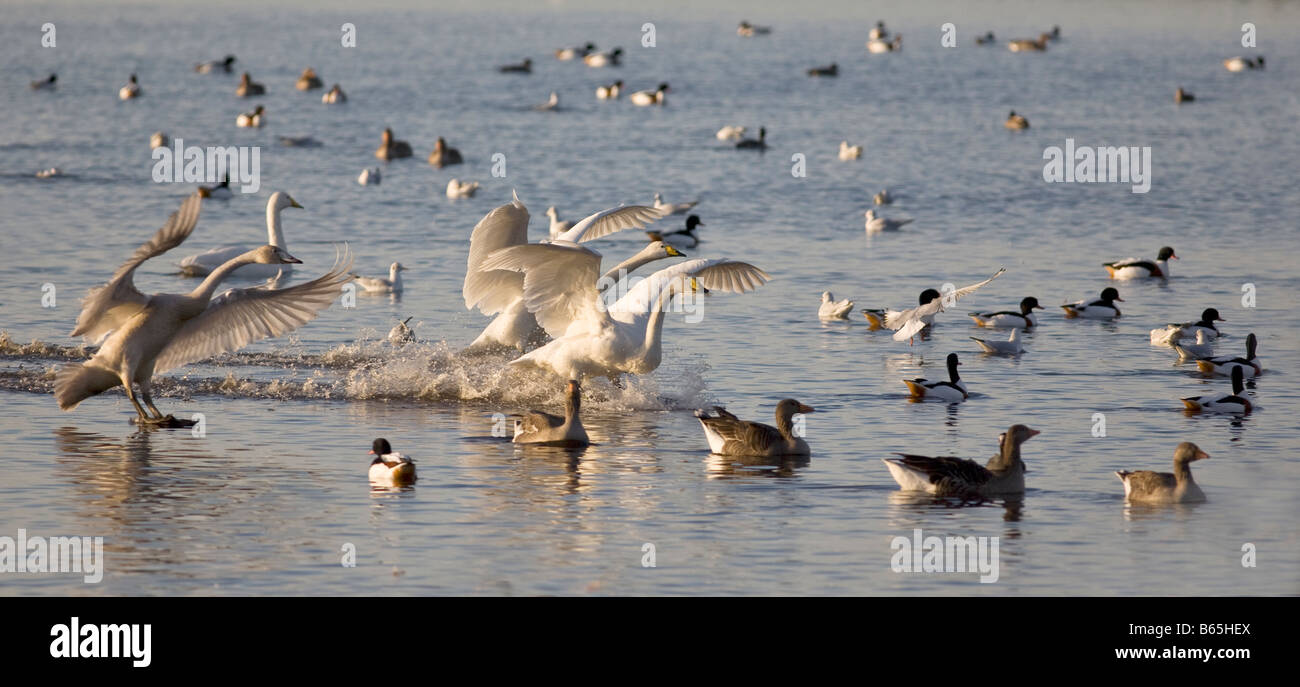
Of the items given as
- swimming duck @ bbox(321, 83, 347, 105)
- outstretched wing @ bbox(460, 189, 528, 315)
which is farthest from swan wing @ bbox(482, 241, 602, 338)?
swimming duck @ bbox(321, 83, 347, 105)

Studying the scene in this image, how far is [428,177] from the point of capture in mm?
36031

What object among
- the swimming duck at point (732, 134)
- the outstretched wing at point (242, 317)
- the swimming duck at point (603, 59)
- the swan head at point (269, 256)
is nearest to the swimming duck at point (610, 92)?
the swimming duck at point (732, 134)

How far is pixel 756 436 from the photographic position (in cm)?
1325

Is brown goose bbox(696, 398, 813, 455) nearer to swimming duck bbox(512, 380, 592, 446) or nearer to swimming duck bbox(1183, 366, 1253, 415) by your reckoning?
swimming duck bbox(512, 380, 592, 446)

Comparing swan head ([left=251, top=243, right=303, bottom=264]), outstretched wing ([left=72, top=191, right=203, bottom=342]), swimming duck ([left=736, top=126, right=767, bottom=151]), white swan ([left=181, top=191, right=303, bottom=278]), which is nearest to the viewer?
outstretched wing ([left=72, top=191, right=203, bottom=342])

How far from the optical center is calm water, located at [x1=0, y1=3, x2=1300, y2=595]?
10.7m

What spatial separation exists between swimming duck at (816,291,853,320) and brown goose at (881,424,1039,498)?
27.2ft

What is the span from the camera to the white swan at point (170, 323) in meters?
13.9

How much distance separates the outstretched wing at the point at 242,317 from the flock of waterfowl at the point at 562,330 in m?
0.01

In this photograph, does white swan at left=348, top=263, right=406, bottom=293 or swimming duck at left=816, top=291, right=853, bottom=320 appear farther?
white swan at left=348, top=263, right=406, bottom=293

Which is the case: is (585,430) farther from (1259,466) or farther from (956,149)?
(956,149)

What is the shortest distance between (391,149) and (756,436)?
85.4 ft
